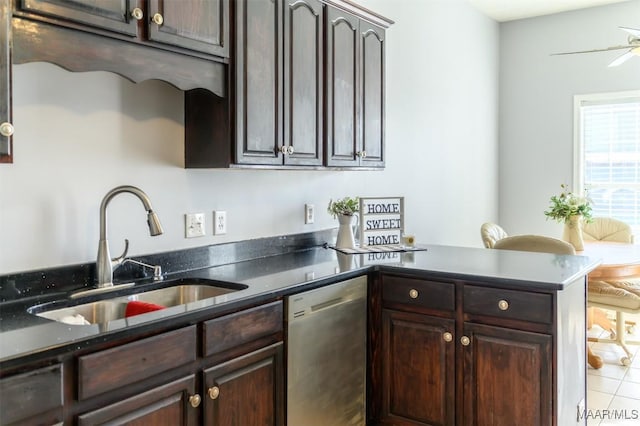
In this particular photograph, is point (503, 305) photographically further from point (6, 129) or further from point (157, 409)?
point (6, 129)

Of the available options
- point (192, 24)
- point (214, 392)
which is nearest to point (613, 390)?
point (214, 392)

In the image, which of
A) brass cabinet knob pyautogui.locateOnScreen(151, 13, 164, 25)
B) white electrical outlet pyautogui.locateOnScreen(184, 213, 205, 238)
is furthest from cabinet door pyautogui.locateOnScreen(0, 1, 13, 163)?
white electrical outlet pyautogui.locateOnScreen(184, 213, 205, 238)

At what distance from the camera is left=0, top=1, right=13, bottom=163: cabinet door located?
4.80 ft

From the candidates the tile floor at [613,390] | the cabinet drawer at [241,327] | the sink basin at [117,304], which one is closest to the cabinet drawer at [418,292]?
the cabinet drawer at [241,327]

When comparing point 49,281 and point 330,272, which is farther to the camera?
point 330,272

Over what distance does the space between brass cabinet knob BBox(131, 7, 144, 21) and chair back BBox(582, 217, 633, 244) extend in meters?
3.92

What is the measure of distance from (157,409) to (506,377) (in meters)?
1.45

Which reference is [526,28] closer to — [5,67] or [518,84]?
[518,84]

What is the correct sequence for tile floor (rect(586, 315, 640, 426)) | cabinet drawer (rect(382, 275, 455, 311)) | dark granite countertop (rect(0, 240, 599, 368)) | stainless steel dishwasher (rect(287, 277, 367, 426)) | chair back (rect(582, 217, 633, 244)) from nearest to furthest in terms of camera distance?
dark granite countertop (rect(0, 240, 599, 368)) → stainless steel dishwasher (rect(287, 277, 367, 426)) → cabinet drawer (rect(382, 275, 455, 311)) → tile floor (rect(586, 315, 640, 426)) → chair back (rect(582, 217, 633, 244))

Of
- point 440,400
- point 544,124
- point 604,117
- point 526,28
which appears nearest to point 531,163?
point 544,124

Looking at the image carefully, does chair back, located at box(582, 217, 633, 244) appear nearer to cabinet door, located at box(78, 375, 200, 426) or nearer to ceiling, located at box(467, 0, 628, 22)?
ceiling, located at box(467, 0, 628, 22)

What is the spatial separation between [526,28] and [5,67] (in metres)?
5.15

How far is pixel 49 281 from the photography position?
6.39 feet

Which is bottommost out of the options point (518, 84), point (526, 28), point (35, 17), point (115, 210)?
point (115, 210)
